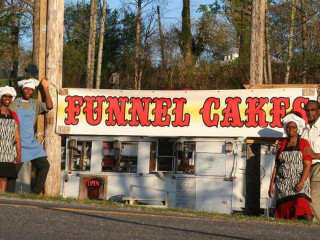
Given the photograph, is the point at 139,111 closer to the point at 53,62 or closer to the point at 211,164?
the point at 53,62

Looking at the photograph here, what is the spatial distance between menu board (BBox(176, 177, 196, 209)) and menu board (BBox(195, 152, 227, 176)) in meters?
0.29

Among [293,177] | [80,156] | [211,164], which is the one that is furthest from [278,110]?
[293,177]

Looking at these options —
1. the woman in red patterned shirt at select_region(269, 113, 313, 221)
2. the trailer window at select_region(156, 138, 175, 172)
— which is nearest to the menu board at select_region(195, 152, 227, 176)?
the trailer window at select_region(156, 138, 175, 172)

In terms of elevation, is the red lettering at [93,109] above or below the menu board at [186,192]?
above

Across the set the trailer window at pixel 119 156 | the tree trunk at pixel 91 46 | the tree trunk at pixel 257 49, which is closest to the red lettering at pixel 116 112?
the trailer window at pixel 119 156

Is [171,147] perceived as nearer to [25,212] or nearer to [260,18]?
[260,18]

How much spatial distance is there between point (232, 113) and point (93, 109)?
2.68 metres

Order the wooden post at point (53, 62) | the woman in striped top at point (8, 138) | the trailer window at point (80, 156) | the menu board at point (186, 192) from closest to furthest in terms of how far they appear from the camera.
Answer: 1. the woman in striped top at point (8, 138)
2. the wooden post at point (53, 62)
3. the menu board at point (186, 192)
4. the trailer window at point (80, 156)

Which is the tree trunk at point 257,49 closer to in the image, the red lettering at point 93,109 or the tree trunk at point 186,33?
the red lettering at point 93,109

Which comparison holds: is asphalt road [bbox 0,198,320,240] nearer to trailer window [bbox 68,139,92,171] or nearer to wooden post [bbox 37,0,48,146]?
wooden post [bbox 37,0,48,146]

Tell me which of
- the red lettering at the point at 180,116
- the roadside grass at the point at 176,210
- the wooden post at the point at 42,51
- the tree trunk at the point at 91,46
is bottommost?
the roadside grass at the point at 176,210

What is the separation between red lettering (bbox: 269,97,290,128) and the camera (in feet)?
58.5

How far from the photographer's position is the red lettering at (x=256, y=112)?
18.0 m

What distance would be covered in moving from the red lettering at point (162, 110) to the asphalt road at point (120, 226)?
7.65 m
